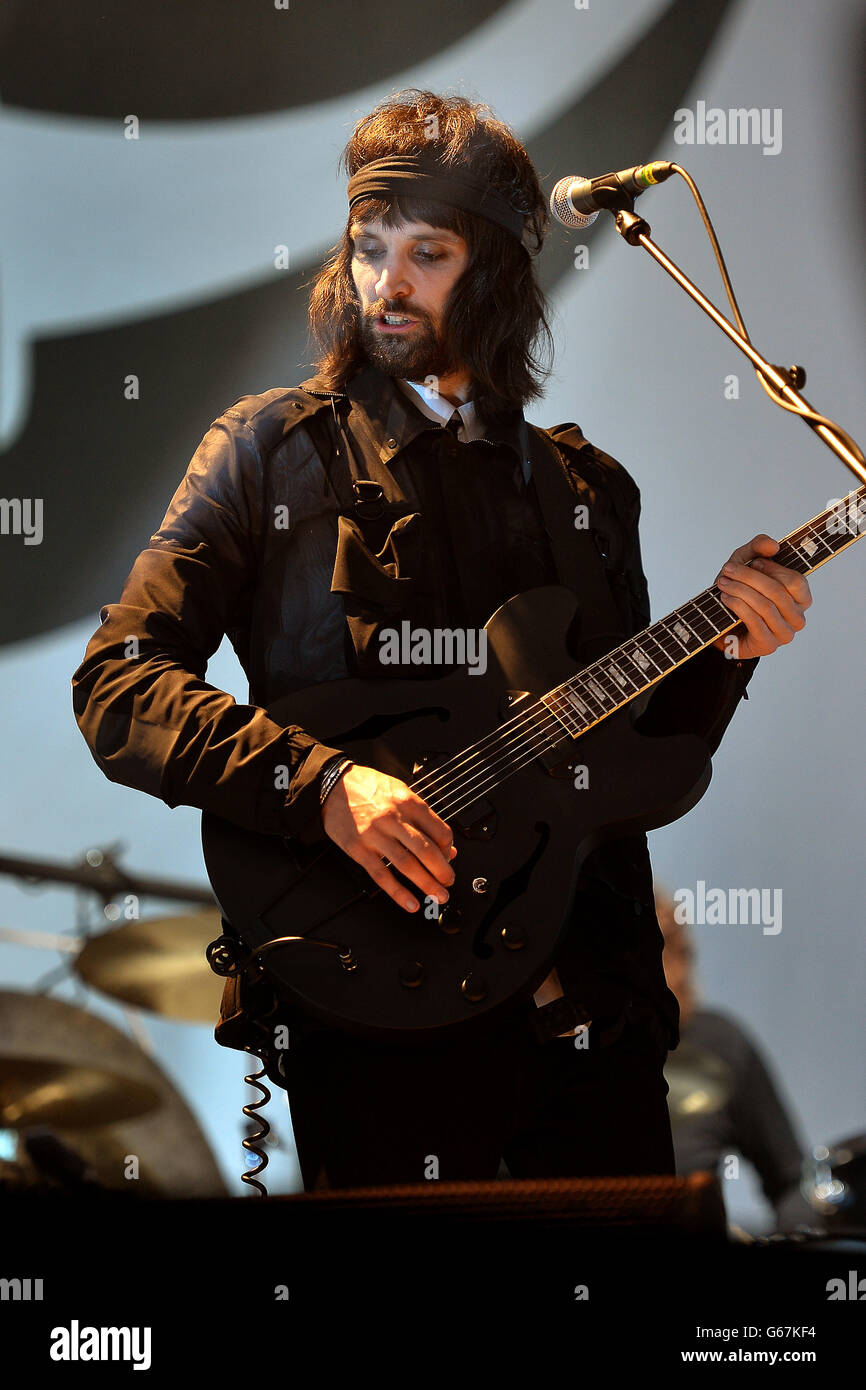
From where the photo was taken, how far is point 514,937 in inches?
75.1

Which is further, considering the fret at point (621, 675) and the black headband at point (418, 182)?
the black headband at point (418, 182)

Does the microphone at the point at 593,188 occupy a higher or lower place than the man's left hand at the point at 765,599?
higher

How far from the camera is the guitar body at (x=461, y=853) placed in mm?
1887

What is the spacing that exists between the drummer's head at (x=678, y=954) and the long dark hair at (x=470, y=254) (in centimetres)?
141

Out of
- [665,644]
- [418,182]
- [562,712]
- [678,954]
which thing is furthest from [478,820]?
[678,954]

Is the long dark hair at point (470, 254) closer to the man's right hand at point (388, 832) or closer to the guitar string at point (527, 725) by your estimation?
the guitar string at point (527, 725)

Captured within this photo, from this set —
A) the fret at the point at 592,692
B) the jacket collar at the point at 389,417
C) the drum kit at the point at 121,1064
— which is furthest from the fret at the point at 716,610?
the drum kit at the point at 121,1064

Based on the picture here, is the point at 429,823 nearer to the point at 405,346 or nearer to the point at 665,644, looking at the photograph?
the point at 665,644

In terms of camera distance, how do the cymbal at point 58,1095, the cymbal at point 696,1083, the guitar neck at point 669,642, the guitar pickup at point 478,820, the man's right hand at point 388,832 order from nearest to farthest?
the man's right hand at point 388,832 < the guitar pickup at point 478,820 < the guitar neck at point 669,642 < the cymbal at point 58,1095 < the cymbal at point 696,1083

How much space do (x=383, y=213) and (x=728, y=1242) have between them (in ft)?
5.73

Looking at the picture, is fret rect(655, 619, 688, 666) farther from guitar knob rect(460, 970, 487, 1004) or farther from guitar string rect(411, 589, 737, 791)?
guitar knob rect(460, 970, 487, 1004)

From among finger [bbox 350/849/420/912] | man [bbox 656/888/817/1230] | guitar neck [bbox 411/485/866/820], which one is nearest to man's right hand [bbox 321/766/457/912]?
finger [bbox 350/849/420/912]

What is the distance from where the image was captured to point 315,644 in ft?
7.02
